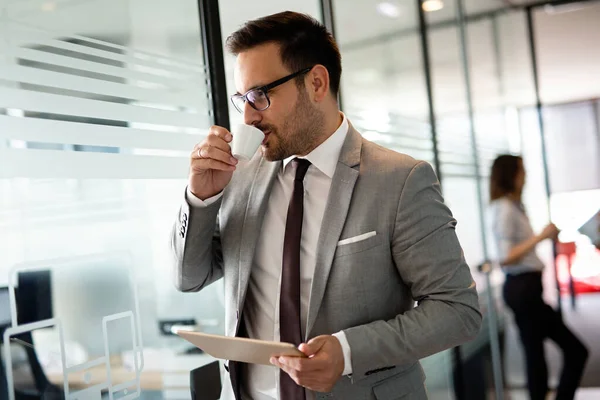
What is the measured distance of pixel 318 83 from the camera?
5.40 ft

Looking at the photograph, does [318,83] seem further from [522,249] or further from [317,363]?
[522,249]

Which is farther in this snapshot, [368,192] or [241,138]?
[368,192]

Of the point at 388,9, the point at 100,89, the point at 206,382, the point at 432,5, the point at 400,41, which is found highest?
the point at 432,5

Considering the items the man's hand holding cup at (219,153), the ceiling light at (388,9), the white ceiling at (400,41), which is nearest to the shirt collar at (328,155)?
the man's hand holding cup at (219,153)

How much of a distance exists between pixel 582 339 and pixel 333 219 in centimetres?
353

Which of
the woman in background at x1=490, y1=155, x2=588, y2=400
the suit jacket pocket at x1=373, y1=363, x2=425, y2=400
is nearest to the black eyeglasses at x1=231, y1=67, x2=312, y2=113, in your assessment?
the suit jacket pocket at x1=373, y1=363, x2=425, y2=400

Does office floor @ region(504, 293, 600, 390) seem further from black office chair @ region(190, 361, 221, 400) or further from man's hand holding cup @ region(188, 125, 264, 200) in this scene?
man's hand holding cup @ region(188, 125, 264, 200)

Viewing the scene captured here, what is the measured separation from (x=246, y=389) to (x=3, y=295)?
59cm

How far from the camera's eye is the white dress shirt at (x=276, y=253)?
155 cm

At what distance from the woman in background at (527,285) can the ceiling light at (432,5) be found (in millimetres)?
1037

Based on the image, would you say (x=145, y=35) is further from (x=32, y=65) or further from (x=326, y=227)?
(x=326, y=227)

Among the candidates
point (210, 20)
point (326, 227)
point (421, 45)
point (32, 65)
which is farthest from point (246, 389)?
point (421, 45)

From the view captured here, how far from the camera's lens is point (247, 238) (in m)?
1.59

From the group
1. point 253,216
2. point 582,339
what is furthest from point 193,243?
point 582,339
